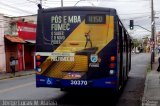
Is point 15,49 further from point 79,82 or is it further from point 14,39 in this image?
point 79,82

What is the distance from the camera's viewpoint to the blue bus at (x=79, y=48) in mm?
11711

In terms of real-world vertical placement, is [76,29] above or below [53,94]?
above

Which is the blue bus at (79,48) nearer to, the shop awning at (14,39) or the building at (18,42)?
the building at (18,42)

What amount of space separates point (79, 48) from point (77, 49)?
0.07 m

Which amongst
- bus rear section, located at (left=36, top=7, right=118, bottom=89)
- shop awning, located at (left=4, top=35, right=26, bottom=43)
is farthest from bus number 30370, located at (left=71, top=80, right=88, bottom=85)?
shop awning, located at (left=4, top=35, right=26, bottom=43)

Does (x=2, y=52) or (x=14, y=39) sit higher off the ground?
(x=14, y=39)

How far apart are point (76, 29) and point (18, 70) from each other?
26681 millimetres

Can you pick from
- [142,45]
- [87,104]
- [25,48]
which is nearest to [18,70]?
[25,48]

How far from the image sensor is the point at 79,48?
1183 cm

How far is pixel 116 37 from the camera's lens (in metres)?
11.7

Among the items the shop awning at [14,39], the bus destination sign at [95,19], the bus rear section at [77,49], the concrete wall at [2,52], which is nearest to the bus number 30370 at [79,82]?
the bus rear section at [77,49]

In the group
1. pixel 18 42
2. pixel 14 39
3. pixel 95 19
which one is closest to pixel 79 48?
pixel 95 19

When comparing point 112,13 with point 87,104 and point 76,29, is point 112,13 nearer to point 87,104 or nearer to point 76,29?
point 76,29

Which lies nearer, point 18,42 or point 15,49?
point 18,42
